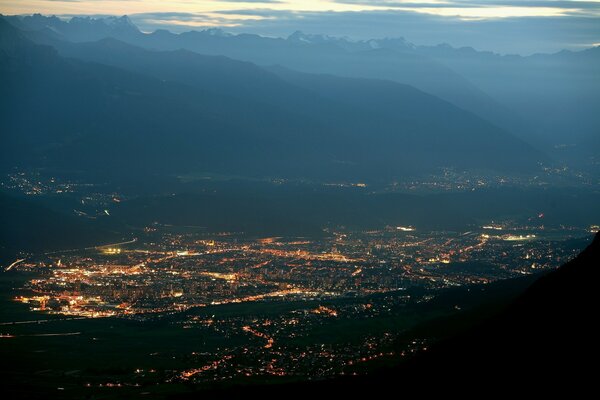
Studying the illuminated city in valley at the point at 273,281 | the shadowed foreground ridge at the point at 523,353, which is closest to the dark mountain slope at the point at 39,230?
the illuminated city in valley at the point at 273,281

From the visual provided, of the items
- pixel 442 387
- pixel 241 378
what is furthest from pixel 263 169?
pixel 442 387

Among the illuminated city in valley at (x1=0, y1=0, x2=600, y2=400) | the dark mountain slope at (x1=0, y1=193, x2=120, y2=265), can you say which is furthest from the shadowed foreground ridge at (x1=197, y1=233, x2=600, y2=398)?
the dark mountain slope at (x1=0, y1=193, x2=120, y2=265)

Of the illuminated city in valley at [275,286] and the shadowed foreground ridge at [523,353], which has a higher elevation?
the shadowed foreground ridge at [523,353]

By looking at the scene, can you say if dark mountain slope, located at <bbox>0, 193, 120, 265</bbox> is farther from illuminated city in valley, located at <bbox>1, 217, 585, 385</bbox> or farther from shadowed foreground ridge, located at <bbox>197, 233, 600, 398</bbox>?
shadowed foreground ridge, located at <bbox>197, 233, 600, 398</bbox>

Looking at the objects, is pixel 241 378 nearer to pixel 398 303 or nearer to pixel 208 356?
pixel 208 356

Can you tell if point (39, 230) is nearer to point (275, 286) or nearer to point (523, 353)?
point (275, 286)

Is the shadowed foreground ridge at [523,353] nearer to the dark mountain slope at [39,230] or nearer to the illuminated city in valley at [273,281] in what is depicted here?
the illuminated city in valley at [273,281]

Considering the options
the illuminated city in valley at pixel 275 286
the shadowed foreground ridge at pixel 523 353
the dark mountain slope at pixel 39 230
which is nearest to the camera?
the shadowed foreground ridge at pixel 523 353

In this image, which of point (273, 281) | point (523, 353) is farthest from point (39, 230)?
point (523, 353)
